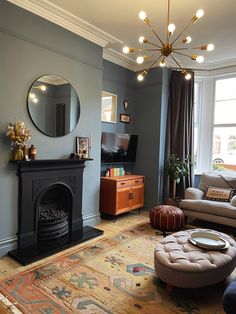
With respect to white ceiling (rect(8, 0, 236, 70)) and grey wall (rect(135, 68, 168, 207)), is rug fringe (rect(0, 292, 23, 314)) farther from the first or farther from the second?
grey wall (rect(135, 68, 168, 207))

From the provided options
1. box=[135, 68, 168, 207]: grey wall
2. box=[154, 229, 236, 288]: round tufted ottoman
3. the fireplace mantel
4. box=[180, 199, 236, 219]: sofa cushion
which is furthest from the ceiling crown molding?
box=[154, 229, 236, 288]: round tufted ottoman

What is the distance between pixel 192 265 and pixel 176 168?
2.57m

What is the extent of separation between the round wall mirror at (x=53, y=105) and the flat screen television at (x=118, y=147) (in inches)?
34.9

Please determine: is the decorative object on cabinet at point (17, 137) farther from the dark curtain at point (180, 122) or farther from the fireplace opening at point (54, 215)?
the dark curtain at point (180, 122)

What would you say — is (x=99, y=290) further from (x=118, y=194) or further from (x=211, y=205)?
(x=211, y=205)

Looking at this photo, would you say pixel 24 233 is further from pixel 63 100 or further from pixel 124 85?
pixel 124 85

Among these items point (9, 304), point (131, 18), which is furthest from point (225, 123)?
point (9, 304)

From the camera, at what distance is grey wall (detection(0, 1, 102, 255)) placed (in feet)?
8.50

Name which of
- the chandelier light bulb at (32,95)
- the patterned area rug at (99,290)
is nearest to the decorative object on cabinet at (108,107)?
the chandelier light bulb at (32,95)

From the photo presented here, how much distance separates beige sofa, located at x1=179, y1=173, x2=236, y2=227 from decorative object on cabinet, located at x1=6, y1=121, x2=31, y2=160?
269 centimetres

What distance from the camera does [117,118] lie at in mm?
→ 4582

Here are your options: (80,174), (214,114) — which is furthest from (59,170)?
(214,114)

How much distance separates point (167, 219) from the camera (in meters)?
3.50

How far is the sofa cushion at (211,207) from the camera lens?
3.45 metres
